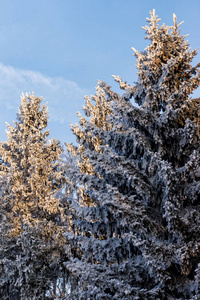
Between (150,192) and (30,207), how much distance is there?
793 cm

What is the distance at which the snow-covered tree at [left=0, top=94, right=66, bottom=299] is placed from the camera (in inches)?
424

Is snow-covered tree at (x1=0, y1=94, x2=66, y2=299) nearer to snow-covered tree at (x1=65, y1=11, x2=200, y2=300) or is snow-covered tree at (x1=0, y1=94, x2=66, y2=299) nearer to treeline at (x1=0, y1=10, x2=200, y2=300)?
treeline at (x1=0, y1=10, x2=200, y2=300)

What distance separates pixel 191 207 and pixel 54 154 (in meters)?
9.44

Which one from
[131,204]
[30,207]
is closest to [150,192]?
[131,204]

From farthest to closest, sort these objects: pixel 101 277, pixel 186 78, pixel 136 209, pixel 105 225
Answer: pixel 186 78
pixel 105 225
pixel 136 209
pixel 101 277

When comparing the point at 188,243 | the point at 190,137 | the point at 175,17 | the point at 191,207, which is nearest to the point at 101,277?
the point at 188,243

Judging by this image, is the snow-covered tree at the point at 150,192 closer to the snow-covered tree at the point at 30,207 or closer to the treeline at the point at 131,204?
the treeline at the point at 131,204

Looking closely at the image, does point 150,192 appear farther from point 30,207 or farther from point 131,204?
point 30,207

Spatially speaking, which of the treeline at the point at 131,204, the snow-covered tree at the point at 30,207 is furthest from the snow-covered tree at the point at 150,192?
the snow-covered tree at the point at 30,207

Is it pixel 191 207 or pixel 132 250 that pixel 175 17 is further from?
pixel 132 250

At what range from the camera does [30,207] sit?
534 inches

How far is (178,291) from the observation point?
19.6 feet

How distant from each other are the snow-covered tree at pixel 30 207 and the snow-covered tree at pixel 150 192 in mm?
3874

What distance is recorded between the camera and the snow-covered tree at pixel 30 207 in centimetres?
1076
